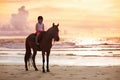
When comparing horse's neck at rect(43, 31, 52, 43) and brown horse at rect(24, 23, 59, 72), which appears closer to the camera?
brown horse at rect(24, 23, 59, 72)

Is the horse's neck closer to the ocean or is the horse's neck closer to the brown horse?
the brown horse

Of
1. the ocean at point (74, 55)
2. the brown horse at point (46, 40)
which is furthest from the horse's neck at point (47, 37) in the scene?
the ocean at point (74, 55)

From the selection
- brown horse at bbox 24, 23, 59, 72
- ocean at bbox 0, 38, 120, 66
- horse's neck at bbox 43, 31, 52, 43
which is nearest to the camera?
brown horse at bbox 24, 23, 59, 72

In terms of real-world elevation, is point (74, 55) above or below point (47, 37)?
below

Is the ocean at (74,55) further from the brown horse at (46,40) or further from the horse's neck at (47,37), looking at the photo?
the horse's neck at (47,37)

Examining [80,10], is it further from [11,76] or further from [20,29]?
[11,76]

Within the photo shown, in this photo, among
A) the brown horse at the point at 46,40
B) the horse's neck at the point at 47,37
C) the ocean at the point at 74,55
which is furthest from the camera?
the ocean at the point at 74,55

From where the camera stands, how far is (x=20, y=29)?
1441 inches

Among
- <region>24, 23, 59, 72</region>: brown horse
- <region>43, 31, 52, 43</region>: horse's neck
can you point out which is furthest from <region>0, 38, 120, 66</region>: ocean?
<region>43, 31, 52, 43</region>: horse's neck

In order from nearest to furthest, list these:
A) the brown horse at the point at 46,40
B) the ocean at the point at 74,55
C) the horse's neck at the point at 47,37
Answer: the brown horse at the point at 46,40
the horse's neck at the point at 47,37
the ocean at the point at 74,55

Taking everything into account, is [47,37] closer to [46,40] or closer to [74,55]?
[46,40]

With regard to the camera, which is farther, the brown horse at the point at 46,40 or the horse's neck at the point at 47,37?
the horse's neck at the point at 47,37

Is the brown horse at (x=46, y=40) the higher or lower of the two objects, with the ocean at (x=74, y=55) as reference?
higher

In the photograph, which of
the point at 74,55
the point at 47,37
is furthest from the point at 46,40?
the point at 74,55
